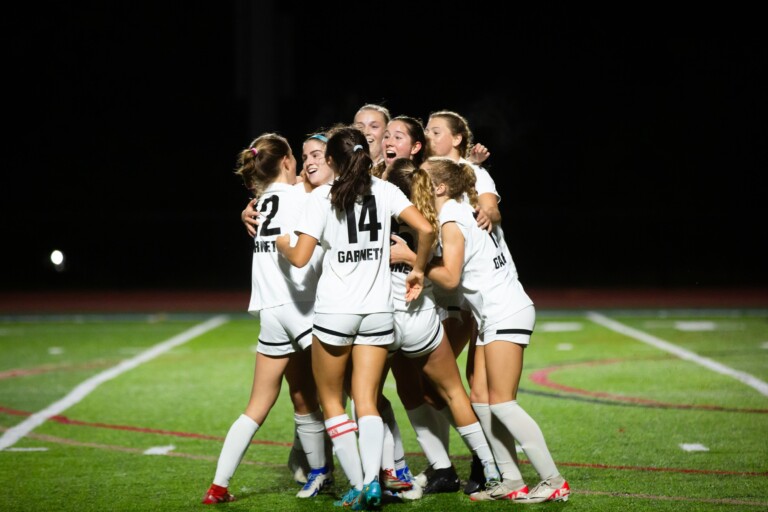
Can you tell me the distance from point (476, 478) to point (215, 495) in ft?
4.66

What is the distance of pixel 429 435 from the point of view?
573 cm

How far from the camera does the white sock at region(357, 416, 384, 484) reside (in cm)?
508

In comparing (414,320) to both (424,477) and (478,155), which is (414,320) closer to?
(424,477)

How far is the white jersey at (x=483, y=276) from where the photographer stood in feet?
17.6

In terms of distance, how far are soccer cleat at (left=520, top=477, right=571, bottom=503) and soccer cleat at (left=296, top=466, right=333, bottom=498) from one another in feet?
3.71

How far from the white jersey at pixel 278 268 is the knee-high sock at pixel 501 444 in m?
1.14

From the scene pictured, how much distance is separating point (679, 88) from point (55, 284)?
17223mm

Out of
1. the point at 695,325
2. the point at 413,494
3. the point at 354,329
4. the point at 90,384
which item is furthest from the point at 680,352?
the point at 354,329

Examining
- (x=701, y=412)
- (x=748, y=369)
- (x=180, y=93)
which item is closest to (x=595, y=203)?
(x=180, y=93)

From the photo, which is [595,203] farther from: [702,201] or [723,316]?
[723,316]

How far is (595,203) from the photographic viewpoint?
90.7 feet

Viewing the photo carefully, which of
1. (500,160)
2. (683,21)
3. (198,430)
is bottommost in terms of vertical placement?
(198,430)

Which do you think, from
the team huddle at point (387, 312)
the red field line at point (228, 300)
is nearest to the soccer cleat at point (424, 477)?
the team huddle at point (387, 312)

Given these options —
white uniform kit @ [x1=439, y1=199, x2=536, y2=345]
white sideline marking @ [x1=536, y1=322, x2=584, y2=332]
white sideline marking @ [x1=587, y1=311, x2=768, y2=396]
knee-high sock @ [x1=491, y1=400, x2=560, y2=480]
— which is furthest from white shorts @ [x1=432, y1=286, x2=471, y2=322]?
white sideline marking @ [x1=536, y1=322, x2=584, y2=332]
